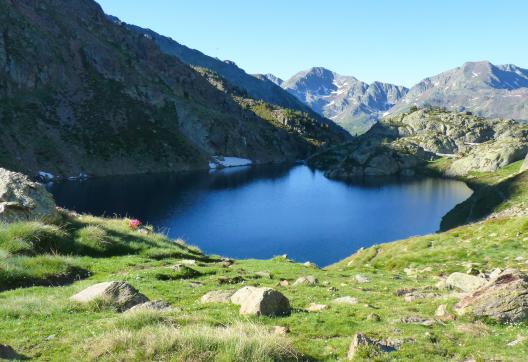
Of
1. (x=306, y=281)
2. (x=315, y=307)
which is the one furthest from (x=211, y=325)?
(x=306, y=281)

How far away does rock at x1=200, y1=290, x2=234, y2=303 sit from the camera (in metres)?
17.3

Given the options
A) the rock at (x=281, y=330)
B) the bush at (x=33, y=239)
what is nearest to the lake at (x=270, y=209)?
the bush at (x=33, y=239)

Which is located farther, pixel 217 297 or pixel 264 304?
pixel 217 297

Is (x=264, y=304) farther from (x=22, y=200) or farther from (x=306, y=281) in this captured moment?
(x=22, y=200)

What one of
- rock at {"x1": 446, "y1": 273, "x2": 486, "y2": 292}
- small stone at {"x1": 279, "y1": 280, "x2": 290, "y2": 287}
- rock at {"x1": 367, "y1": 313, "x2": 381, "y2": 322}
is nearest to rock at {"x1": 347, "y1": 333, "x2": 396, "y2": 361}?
rock at {"x1": 367, "y1": 313, "x2": 381, "y2": 322}

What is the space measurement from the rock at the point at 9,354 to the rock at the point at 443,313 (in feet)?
44.6

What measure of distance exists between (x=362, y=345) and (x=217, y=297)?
7415mm

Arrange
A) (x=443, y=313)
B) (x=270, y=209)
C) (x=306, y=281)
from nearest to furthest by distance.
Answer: (x=443, y=313), (x=306, y=281), (x=270, y=209)

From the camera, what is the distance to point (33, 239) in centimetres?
2527

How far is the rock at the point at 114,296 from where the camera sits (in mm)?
15453

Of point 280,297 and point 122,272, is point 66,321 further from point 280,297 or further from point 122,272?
point 122,272

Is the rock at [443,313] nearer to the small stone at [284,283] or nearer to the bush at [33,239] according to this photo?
the small stone at [284,283]

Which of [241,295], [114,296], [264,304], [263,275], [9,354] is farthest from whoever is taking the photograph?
[263,275]

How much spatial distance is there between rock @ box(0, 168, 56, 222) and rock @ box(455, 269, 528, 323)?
1007 inches
